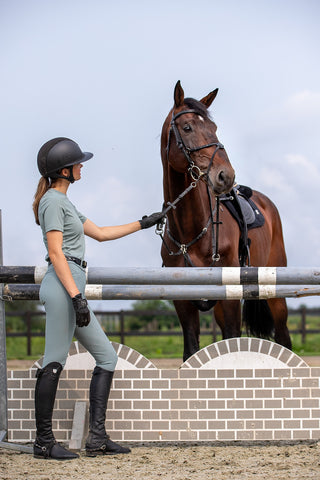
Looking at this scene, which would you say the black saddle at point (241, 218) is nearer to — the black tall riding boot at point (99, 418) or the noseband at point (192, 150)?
the noseband at point (192, 150)

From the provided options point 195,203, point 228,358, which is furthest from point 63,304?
point 195,203

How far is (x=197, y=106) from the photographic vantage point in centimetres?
516

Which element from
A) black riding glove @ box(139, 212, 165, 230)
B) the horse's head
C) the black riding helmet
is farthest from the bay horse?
the black riding helmet

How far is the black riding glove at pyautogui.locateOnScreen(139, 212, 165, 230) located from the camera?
161 inches

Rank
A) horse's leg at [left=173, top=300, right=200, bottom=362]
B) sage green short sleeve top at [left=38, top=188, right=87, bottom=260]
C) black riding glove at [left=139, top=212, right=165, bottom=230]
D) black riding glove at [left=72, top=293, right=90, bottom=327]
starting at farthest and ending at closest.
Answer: horse's leg at [left=173, top=300, right=200, bottom=362] < black riding glove at [left=139, top=212, right=165, bottom=230] < sage green short sleeve top at [left=38, top=188, right=87, bottom=260] < black riding glove at [left=72, top=293, right=90, bottom=327]

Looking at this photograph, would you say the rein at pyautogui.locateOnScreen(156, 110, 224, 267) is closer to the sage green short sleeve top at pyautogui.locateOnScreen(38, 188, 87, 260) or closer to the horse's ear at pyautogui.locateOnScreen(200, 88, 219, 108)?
the horse's ear at pyautogui.locateOnScreen(200, 88, 219, 108)

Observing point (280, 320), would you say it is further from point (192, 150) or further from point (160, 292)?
point (160, 292)

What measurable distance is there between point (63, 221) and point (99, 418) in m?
1.18

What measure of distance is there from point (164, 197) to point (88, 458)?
2436 millimetres

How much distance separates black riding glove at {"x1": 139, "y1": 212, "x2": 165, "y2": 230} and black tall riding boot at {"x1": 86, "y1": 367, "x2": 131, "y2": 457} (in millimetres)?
985

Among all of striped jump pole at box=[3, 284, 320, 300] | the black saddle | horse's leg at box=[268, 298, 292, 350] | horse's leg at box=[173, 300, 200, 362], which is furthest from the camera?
horse's leg at box=[268, 298, 292, 350]

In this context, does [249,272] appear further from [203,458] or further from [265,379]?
[203,458]

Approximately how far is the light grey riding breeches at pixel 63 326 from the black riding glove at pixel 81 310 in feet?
0.47

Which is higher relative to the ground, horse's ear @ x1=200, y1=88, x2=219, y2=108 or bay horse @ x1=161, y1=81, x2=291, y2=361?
horse's ear @ x1=200, y1=88, x2=219, y2=108
